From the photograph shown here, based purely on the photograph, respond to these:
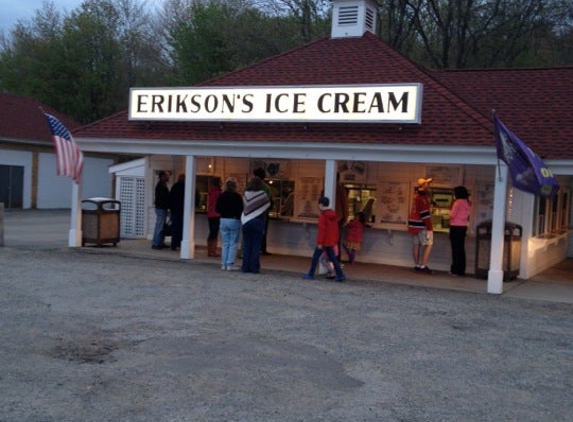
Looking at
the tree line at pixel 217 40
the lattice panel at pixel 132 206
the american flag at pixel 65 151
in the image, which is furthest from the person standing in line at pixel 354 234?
the tree line at pixel 217 40

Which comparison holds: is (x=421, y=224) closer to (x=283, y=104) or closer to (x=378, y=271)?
(x=378, y=271)

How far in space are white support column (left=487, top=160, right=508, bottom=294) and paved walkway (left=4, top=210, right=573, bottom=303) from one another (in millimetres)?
251

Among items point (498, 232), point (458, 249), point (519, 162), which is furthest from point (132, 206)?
point (519, 162)

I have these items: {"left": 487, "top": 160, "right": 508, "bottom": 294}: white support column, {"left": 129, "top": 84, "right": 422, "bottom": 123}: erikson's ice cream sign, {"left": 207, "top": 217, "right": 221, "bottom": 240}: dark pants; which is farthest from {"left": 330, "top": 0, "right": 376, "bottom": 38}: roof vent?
{"left": 487, "top": 160, "right": 508, "bottom": 294}: white support column

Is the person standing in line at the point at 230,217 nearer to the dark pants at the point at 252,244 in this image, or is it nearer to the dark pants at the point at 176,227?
the dark pants at the point at 252,244

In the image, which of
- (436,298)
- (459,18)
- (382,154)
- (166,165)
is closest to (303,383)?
(436,298)

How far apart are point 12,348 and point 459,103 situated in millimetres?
9482

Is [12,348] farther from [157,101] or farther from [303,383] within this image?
[157,101]

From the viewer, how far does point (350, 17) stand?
17.8 meters

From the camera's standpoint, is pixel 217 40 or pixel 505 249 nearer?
pixel 505 249

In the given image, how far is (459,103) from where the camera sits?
14.1m

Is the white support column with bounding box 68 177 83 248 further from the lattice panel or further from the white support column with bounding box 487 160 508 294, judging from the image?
the white support column with bounding box 487 160 508 294

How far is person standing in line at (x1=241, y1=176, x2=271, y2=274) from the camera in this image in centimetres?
1392

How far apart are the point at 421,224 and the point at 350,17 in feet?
19.3
